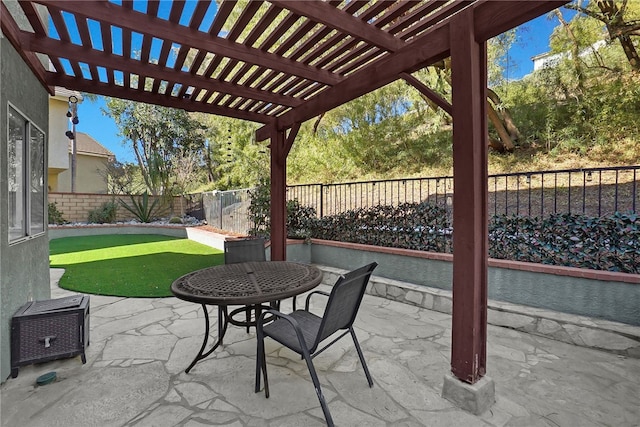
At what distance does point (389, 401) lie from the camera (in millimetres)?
1995

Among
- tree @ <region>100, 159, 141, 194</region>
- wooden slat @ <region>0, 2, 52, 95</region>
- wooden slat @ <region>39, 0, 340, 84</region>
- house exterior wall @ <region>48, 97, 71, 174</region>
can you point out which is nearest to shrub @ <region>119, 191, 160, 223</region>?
house exterior wall @ <region>48, 97, 71, 174</region>

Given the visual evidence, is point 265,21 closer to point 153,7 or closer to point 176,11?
point 176,11

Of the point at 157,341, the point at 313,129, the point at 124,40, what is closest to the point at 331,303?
the point at 157,341

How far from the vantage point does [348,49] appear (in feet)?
8.82

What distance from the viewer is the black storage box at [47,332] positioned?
7.56 ft

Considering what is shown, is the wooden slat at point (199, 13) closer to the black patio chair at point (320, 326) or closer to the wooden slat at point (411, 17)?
the wooden slat at point (411, 17)

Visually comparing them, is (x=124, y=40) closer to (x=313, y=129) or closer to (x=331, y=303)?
(x=331, y=303)

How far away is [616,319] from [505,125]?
720 cm

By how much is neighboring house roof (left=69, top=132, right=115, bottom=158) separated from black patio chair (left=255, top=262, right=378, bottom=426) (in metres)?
21.2

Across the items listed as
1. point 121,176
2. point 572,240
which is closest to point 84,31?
point 572,240

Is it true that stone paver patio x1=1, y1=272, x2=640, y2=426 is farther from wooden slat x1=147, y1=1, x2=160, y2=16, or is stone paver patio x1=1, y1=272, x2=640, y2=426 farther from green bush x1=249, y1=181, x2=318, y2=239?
green bush x1=249, y1=181, x2=318, y2=239

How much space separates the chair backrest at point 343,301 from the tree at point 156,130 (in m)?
13.5

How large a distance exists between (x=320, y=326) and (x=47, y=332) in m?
2.23

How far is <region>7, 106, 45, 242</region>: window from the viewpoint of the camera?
2.46 m
